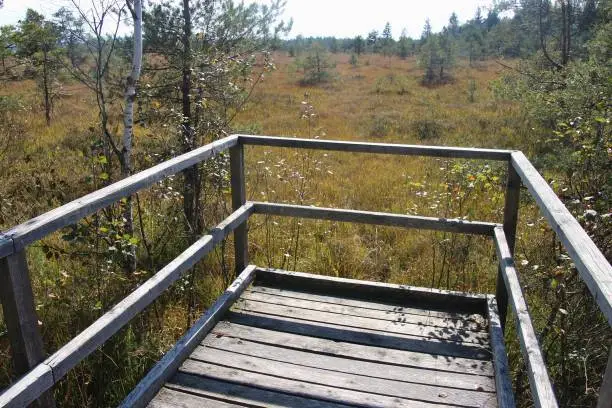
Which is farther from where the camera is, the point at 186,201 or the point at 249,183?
the point at 249,183

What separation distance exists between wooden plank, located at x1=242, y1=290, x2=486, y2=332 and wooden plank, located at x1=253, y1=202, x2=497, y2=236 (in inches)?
23.8

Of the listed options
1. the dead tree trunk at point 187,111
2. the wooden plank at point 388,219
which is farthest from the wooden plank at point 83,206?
the dead tree trunk at point 187,111

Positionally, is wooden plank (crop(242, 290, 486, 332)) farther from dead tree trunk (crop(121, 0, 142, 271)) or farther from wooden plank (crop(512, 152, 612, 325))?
dead tree trunk (crop(121, 0, 142, 271))

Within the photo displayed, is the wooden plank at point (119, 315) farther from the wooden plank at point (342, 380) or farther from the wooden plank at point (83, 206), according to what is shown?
the wooden plank at point (342, 380)

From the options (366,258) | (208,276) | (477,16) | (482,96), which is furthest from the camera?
(477,16)

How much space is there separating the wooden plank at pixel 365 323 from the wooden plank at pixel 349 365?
0.35 m

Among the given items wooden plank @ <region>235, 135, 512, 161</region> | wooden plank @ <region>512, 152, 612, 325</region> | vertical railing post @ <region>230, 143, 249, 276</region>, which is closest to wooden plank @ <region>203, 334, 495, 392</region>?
vertical railing post @ <region>230, 143, 249, 276</region>

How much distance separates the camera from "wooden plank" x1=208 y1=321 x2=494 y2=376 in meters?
2.95

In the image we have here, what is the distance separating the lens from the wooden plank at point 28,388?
159 centimetres

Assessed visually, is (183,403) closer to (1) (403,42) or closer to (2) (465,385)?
(2) (465,385)

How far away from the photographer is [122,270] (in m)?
4.79

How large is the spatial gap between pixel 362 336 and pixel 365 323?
0.17 metres

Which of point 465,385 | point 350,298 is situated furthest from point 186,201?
point 465,385

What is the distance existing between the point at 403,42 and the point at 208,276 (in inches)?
2111
